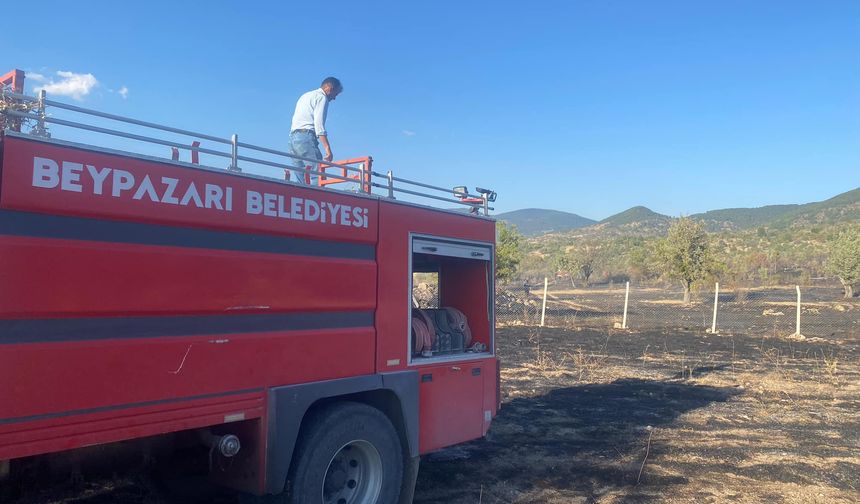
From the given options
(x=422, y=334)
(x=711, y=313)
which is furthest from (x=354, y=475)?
(x=711, y=313)

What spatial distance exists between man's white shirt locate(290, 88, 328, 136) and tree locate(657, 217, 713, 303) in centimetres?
2845

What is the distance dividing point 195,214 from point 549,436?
229 inches

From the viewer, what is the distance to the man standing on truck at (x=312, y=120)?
20.2 ft

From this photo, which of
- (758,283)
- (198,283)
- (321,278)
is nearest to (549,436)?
(321,278)

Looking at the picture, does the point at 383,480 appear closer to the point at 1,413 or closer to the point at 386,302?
the point at 386,302

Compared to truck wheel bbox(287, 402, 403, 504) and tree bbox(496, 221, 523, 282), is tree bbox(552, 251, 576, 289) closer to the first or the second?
tree bbox(496, 221, 523, 282)

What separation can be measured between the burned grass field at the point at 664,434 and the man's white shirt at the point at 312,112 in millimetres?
3598

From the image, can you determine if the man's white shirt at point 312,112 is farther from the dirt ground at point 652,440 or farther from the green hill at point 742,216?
the green hill at point 742,216

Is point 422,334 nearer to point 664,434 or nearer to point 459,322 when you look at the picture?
point 459,322

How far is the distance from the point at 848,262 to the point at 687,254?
1012cm

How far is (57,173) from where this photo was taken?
10.5 feet

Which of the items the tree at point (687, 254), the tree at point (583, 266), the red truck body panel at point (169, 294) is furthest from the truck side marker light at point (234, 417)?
the tree at point (583, 266)

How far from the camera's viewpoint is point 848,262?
34.8 meters

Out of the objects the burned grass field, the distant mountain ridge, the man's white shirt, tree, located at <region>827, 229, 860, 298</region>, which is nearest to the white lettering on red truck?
the man's white shirt
